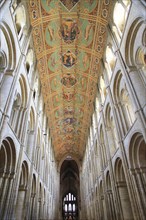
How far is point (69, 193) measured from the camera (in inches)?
1773

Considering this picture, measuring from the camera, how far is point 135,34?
8.09m

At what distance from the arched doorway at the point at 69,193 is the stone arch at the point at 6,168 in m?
33.2

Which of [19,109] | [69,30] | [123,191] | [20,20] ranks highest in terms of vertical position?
[69,30]

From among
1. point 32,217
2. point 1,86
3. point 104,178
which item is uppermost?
point 1,86

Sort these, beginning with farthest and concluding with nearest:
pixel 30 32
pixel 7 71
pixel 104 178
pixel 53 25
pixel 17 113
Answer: pixel 104 178
pixel 53 25
pixel 30 32
pixel 17 113
pixel 7 71

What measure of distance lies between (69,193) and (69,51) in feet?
136

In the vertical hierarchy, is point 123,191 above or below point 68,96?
below

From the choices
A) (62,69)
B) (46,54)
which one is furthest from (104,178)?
(46,54)

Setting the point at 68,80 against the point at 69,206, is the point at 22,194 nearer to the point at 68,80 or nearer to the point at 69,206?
the point at 68,80

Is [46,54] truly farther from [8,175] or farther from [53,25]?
[8,175]

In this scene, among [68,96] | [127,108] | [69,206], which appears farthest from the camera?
[69,206]

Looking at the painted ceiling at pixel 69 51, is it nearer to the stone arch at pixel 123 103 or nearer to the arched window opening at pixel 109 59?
the arched window opening at pixel 109 59

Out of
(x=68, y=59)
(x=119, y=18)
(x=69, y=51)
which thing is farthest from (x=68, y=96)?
(x=119, y=18)

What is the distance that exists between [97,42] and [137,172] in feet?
30.8
